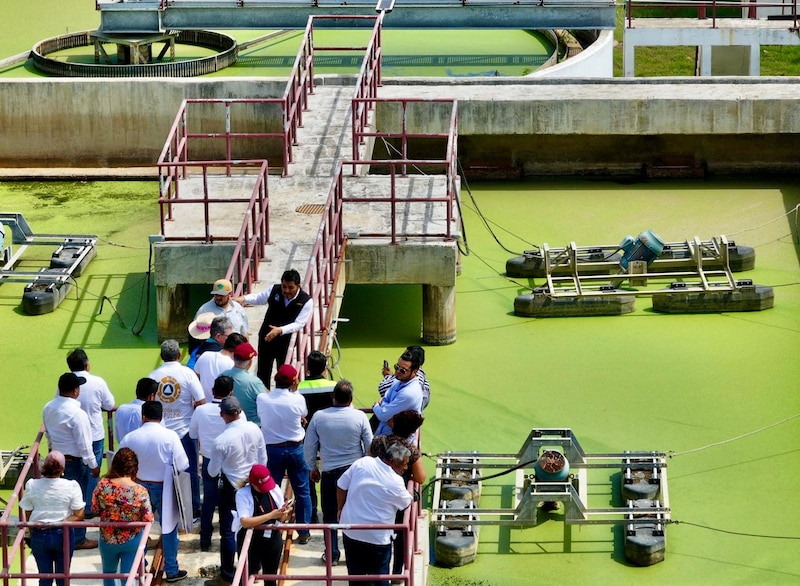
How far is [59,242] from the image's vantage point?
19.2 meters

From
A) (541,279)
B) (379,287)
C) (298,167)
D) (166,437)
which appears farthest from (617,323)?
(166,437)

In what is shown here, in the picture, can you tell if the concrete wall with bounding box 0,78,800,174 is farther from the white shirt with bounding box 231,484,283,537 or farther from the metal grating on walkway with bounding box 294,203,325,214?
the white shirt with bounding box 231,484,283,537

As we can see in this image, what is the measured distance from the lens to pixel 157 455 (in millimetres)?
10359

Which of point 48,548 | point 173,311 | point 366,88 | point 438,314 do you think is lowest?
point 438,314

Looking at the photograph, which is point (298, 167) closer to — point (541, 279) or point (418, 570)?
point (541, 279)

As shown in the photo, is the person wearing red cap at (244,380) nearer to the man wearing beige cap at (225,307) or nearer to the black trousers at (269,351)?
the man wearing beige cap at (225,307)

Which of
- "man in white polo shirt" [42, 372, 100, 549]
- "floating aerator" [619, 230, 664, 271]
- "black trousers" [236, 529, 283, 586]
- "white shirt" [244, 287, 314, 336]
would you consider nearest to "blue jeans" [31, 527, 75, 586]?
"man in white polo shirt" [42, 372, 100, 549]

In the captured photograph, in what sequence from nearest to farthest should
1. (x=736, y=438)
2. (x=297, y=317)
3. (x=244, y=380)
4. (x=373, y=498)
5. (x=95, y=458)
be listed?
(x=373, y=498) → (x=244, y=380) → (x=95, y=458) → (x=297, y=317) → (x=736, y=438)

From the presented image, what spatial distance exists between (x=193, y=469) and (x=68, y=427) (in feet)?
3.11

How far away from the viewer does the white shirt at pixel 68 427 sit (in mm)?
11109

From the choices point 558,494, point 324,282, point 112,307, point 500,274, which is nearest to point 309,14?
point 500,274

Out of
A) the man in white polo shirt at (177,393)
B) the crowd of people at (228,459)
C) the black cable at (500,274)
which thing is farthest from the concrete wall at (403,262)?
the man in white polo shirt at (177,393)

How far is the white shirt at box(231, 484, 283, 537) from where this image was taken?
9.87 m

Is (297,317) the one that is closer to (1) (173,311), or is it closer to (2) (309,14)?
(1) (173,311)
